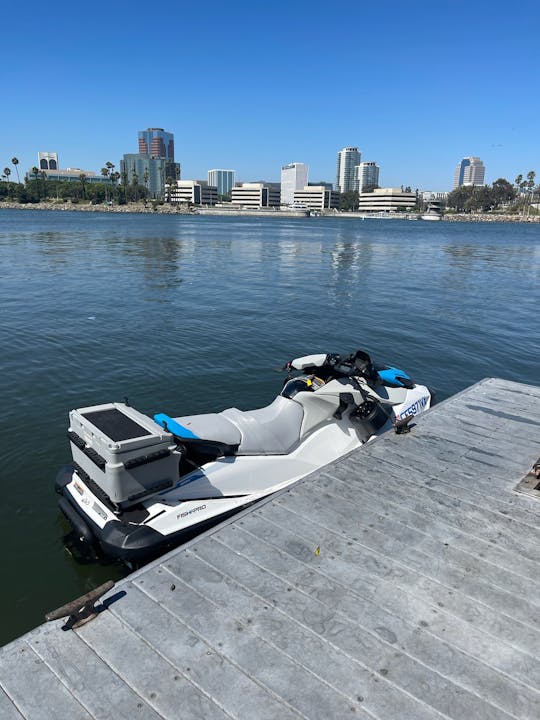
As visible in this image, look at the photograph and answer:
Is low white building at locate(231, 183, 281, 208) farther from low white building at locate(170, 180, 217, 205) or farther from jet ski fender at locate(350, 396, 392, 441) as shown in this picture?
jet ski fender at locate(350, 396, 392, 441)

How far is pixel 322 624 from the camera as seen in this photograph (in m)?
2.95

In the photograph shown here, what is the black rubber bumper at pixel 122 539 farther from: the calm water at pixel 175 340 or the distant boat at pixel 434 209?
the distant boat at pixel 434 209

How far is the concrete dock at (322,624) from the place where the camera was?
246 cm

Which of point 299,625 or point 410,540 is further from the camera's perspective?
point 410,540

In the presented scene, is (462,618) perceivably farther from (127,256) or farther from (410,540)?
(127,256)

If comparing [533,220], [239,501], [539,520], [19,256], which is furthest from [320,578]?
[533,220]

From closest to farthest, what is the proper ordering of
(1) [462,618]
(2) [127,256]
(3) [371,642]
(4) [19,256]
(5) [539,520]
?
(3) [371,642] < (1) [462,618] < (5) [539,520] < (4) [19,256] < (2) [127,256]

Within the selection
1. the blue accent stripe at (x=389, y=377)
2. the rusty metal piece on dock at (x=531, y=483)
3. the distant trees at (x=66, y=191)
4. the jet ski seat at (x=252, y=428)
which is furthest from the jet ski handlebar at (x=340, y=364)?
the distant trees at (x=66, y=191)

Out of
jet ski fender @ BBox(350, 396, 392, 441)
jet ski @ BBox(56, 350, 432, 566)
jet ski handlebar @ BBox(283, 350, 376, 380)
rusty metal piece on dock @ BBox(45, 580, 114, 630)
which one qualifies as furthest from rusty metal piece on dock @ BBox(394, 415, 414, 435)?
rusty metal piece on dock @ BBox(45, 580, 114, 630)

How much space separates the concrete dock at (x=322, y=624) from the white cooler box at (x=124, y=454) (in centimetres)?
75

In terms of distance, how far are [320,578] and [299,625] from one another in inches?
17.9

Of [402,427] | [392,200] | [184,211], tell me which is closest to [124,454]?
[402,427]

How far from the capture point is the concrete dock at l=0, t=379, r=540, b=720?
2463 mm

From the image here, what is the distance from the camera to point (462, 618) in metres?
3.03
